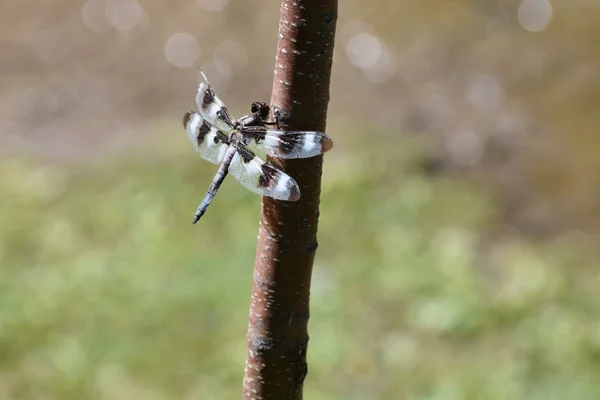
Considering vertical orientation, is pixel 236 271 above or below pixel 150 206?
below

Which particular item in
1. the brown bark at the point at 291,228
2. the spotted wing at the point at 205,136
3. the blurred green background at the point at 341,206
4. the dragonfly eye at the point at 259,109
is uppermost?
the blurred green background at the point at 341,206

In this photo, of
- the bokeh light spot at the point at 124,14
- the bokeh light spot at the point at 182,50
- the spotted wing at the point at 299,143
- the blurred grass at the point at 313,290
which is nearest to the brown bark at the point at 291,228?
the spotted wing at the point at 299,143

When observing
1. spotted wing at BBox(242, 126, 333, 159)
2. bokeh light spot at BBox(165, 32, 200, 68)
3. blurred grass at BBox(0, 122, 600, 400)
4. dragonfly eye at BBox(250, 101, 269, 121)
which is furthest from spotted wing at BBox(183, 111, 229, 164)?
bokeh light spot at BBox(165, 32, 200, 68)

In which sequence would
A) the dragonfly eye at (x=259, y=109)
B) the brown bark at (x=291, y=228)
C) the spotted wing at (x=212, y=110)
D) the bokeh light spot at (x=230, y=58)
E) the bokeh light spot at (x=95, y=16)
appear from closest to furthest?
1. the brown bark at (x=291, y=228)
2. the dragonfly eye at (x=259, y=109)
3. the spotted wing at (x=212, y=110)
4. the bokeh light spot at (x=230, y=58)
5. the bokeh light spot at (x=95, y=16)

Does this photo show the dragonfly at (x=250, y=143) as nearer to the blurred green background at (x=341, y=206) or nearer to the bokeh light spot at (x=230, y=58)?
the blurred green background at (x=341, y=206)

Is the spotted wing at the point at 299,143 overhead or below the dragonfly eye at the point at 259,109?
below

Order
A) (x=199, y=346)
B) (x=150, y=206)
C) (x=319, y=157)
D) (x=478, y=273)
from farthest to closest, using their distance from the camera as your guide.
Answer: (x=150, y=206), (x=478, y=273), (x=199, y=346), (x=319, y=157)

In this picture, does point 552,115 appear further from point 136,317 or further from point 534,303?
point 136,317

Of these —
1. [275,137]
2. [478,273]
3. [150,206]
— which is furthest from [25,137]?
[275,137]
